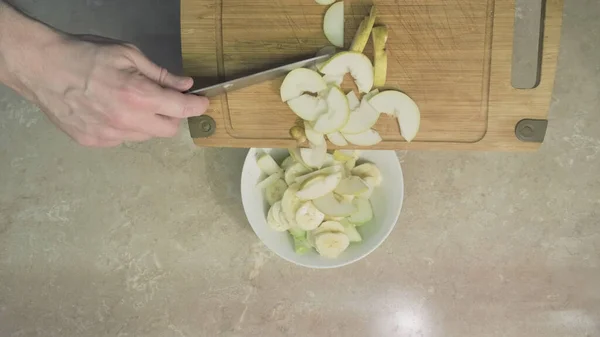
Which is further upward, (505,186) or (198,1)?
(198,1)

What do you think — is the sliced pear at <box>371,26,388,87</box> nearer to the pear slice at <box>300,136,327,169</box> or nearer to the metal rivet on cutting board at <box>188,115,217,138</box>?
the pear slice at <box>300,136,327,169</box>

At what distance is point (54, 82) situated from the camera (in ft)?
3.35

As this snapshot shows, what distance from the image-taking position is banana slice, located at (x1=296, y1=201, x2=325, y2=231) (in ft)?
3.75

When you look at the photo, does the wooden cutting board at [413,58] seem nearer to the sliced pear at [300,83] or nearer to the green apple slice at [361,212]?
the sliced pear at [300,83]

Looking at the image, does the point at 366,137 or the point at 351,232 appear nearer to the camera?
the point at 366,137

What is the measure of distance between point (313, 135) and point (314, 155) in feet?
0.17

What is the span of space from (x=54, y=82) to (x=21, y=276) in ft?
1.96

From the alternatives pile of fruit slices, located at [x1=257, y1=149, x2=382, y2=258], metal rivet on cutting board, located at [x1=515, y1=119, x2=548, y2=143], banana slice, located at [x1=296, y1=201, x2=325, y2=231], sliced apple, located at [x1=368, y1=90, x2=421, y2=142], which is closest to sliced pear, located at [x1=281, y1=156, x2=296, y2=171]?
pile of fruit slices, located at [x1=257, y1=149, x2=382, y2=258]

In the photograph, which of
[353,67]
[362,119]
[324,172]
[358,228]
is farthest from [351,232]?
[353,67]

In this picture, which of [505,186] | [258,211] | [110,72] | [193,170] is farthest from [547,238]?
[110,72]

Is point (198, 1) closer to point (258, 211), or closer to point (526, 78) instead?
point (258, 211)

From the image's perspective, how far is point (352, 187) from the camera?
3.83ft

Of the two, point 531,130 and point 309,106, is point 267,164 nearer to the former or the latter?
point 309,106

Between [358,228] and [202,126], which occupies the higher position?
[202,126]
